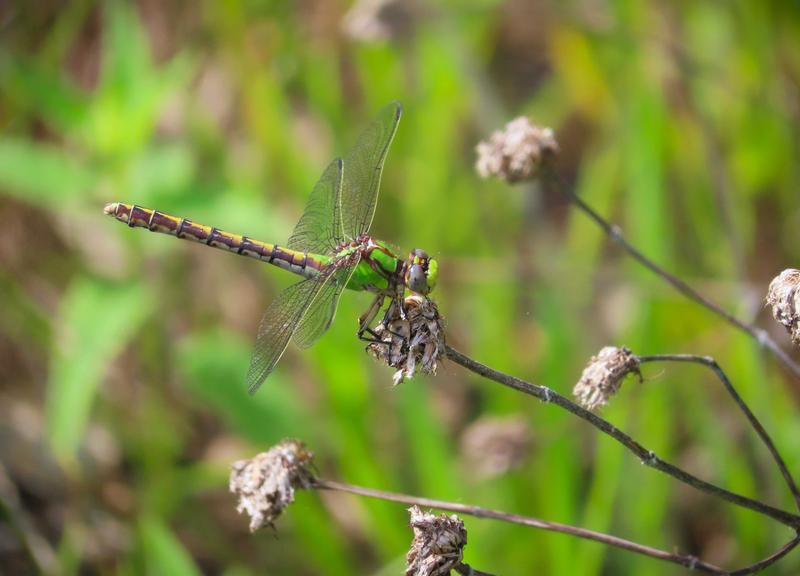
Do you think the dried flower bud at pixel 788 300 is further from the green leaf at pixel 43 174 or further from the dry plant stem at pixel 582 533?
the green leaf at pixel 43 174

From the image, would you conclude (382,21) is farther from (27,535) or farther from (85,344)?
(27,535)

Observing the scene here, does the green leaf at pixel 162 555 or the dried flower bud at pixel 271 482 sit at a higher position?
the green leaf at pixel 162 555

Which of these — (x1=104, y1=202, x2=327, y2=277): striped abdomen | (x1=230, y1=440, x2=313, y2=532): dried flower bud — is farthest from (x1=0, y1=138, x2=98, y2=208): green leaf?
(x1=230, y1=440, x2=313, y2=532): dried flower bud

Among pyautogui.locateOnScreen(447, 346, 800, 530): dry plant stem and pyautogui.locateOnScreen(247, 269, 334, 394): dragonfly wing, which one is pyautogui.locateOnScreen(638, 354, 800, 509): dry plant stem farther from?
pyautogui.locateOnScreen(247, 269, 334, 394): dragonfly wing

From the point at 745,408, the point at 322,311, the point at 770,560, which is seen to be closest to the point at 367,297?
the point at 322,311

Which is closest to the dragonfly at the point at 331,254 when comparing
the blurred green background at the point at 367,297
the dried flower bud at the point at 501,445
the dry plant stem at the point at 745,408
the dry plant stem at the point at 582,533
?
the dry plant stem at the point at 582,533

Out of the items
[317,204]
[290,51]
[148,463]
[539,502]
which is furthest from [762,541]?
[290,51]
